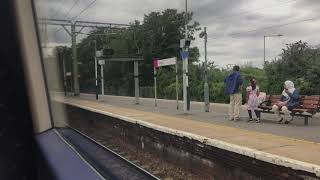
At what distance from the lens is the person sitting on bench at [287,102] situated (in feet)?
45.8

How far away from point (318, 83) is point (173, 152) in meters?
16.5

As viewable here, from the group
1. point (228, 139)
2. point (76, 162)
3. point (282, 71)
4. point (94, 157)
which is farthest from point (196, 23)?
point (76, 162)

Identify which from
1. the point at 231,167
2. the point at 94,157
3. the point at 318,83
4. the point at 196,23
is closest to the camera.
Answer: the point at 231,167

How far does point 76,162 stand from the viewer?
173 inches

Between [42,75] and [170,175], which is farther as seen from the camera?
[170,175]

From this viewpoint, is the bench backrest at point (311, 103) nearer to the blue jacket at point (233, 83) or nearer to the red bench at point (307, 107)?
the red bench at point (307, 107)

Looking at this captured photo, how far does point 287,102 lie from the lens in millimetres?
14086

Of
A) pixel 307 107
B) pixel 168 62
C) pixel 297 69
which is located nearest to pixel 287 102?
pixel 307 107

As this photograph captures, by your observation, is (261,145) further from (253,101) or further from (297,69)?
(297,69)

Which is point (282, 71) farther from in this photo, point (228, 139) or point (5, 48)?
point (5, 48)

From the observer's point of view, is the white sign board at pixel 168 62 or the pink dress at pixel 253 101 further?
the white sign board at pixel 168 62

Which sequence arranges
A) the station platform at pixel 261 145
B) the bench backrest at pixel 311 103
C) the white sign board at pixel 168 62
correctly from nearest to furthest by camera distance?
the station platform at pixel 261 145 → the bench backrest at pixel 311 103 → the white sign board at pixel 168 62

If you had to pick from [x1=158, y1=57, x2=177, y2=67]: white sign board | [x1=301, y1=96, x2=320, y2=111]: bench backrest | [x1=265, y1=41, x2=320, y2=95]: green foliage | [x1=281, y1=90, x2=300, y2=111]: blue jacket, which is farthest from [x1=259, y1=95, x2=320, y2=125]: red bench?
[x1=265, y1=41, x2=320, y2=95]: green foliage

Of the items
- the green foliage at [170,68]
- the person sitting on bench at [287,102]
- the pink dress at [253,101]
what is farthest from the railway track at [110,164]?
the person sitting on bench at [287,102]
